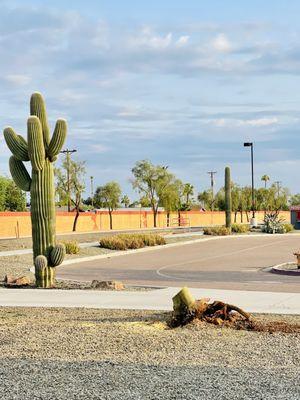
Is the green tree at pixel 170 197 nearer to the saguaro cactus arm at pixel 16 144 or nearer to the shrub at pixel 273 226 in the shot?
the shrub at pixel 273 226

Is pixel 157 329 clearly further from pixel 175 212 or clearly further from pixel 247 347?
pixel 175 212

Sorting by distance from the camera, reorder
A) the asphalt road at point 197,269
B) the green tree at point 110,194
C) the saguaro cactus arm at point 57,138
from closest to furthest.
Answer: the saguaro cactus arm at point 57,138 → the asphalt road at point 197,269 → the green tree at point 110,194

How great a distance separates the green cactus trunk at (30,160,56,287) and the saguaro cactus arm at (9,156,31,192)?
0.35 metres

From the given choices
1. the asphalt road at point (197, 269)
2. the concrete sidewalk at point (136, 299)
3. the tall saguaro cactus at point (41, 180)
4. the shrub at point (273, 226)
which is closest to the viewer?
the concrete sidewalk at point (136, 299)

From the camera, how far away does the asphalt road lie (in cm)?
2083

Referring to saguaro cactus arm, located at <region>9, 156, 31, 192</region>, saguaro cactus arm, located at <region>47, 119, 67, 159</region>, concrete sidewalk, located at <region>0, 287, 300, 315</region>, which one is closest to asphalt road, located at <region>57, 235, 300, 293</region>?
concrete sidewalk, located at <region>0, 287, 300, 315</region>

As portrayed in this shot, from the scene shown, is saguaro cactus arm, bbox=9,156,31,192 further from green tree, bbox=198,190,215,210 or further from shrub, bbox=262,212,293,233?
green tree, bbox=198,190,215,210

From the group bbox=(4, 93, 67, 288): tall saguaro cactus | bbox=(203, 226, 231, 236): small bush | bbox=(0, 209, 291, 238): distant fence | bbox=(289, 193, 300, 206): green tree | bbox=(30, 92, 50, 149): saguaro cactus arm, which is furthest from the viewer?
bbox=(289, 193, 300, 206): green tree

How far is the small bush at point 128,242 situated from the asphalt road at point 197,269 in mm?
1183

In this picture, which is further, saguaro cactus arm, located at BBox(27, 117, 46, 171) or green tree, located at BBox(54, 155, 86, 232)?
green tree, located at BBox(54, 155, 86, 232)

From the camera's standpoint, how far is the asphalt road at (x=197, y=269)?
20828mm

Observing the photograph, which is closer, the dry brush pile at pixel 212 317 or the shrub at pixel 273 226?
the dry brush pile at pixel 212 317

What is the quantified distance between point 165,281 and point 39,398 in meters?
14.4

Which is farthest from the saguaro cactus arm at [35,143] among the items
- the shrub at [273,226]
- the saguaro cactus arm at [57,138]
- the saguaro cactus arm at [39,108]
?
the shrub at [273,226]
